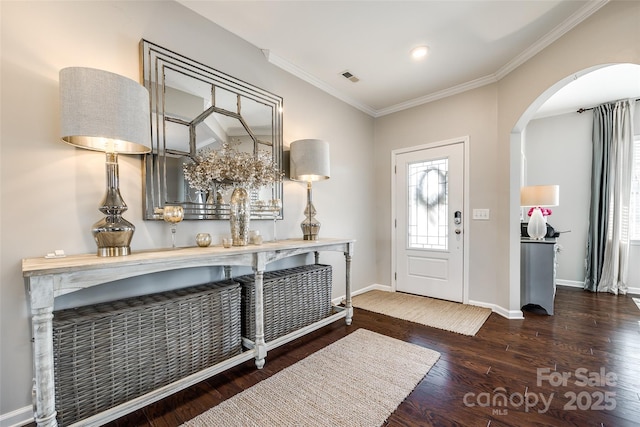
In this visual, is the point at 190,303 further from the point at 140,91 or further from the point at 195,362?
the point at 140,91

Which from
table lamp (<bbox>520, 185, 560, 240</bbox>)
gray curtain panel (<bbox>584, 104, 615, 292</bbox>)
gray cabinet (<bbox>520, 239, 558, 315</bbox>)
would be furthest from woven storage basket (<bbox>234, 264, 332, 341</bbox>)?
gray curtain panel (<bbox>584, 104, 615, 292</bbox>)

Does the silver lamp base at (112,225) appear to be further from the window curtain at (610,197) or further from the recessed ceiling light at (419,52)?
the window curtain at (610,197)

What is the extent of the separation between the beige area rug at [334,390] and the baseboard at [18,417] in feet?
2.80

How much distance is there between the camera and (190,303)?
5.65 feet

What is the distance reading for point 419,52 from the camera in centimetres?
262

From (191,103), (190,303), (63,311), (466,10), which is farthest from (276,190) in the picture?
(466,10)

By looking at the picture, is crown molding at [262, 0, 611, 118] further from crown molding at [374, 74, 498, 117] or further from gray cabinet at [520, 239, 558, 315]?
gray cabinet at [520, 239, 558, 315]

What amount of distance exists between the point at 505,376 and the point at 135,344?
2.34 meters

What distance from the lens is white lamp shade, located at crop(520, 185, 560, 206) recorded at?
3.18 metres

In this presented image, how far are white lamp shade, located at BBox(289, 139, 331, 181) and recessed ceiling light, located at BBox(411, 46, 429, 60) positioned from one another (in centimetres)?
124

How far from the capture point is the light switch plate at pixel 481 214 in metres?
3.19

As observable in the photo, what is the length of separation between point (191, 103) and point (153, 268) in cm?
130

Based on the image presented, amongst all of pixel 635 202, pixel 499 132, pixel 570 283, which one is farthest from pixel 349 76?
pixel 570 283

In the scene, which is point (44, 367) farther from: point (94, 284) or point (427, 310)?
point (427, 310)
